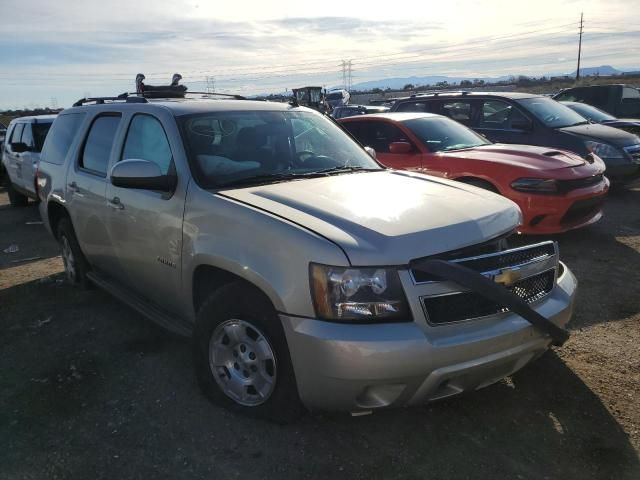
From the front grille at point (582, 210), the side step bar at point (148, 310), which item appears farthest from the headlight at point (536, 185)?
the side step bar at point (148, 310)

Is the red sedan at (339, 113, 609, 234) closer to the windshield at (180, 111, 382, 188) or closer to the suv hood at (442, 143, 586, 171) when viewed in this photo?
the suv hood at (442, 143, 586, 171)

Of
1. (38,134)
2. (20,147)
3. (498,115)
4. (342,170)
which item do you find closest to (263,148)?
(342,170)

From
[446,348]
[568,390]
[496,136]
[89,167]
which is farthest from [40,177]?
[496,136]

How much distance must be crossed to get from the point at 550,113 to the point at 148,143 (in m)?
7.00

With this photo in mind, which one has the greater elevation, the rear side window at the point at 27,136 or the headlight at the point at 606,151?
the rear side window at the point at 27,136

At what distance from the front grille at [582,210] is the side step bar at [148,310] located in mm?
4409

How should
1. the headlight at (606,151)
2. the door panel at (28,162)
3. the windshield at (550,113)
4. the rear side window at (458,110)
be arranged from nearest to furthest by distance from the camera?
the windshield at (550,113), the headlight at (606,151), the rear side window at (458,110), the door panel at (28,162)

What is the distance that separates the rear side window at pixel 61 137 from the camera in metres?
5.00

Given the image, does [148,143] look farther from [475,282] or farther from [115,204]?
[475,282]

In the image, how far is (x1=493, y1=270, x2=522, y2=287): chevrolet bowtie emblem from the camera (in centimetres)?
264

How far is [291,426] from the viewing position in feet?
9.66

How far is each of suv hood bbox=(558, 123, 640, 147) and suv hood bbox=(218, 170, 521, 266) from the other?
5808 millimetres

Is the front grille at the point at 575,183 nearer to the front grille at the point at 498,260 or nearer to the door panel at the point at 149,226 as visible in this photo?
the front grille at the point at 498,260

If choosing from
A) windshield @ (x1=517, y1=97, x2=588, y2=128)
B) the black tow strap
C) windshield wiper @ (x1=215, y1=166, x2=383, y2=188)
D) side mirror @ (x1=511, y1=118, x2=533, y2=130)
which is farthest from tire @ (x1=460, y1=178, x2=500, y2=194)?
the black tow strap
